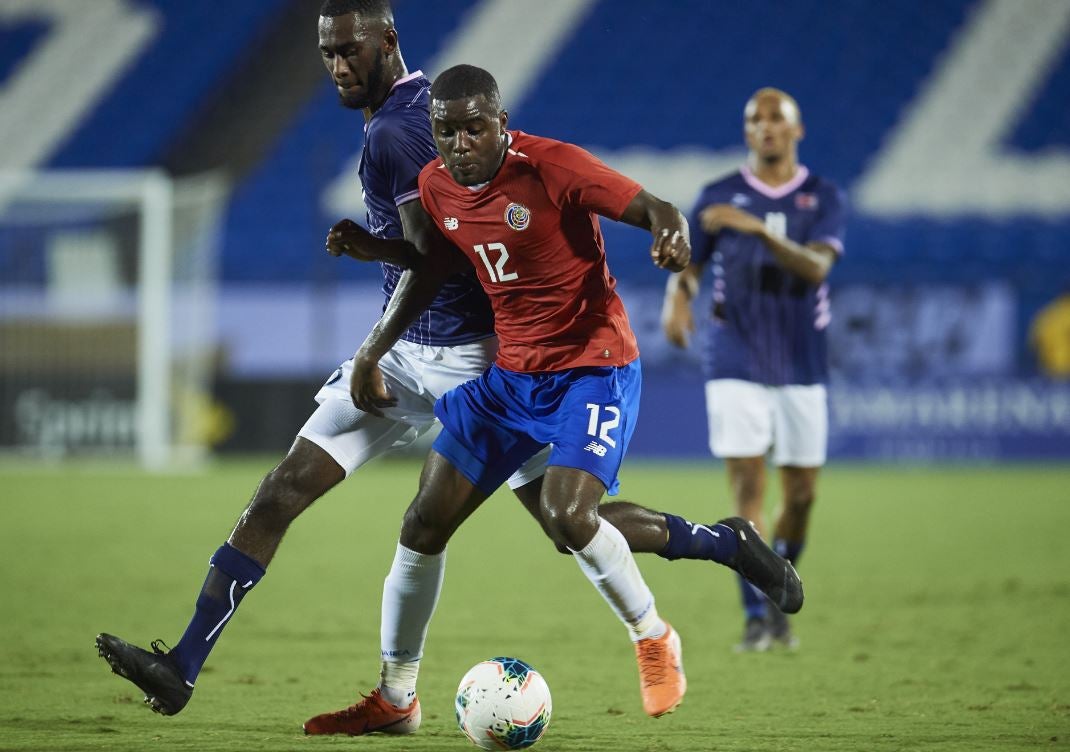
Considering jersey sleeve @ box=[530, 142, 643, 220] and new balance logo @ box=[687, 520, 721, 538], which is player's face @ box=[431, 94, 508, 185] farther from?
new balance logo @ box=[687, 520, 721, 538]

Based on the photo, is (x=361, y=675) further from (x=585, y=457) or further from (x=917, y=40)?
(x=917, y=40)

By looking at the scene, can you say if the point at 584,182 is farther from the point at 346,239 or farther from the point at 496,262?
the point at 346,239

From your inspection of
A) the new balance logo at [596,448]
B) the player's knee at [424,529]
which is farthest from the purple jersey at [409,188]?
the new balance logo at [596,448]

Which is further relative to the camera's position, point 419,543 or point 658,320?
point 658,320

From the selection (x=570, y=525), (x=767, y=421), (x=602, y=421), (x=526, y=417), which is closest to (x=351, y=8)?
(x=526, y=417)

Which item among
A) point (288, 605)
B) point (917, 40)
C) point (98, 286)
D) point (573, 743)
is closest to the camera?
point (573, 743)

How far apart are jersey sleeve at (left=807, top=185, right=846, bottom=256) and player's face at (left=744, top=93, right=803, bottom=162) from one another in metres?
0.28

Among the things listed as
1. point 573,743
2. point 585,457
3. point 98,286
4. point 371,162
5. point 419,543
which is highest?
point 98,286

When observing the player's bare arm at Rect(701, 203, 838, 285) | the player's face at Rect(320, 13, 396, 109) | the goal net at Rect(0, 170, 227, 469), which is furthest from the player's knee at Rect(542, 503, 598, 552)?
the goal net at Rect(0, 170, 227, 469)

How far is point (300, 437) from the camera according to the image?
5.09 meters

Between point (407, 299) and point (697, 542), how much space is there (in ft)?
4.12

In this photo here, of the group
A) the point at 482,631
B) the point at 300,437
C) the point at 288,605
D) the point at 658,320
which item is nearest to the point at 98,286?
the point at 658,320

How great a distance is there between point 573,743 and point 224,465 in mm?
12719

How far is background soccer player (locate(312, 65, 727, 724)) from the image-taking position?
15.3ft
